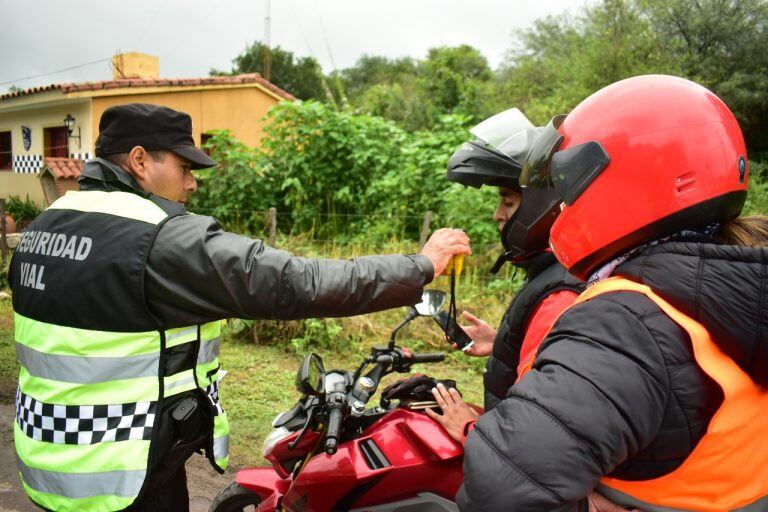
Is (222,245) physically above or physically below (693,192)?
below

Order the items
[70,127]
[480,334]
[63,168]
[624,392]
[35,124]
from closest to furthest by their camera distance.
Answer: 1. [624,392]
2. [480,334]
3. [63,168]
4. [70,127]
5. [35,124]

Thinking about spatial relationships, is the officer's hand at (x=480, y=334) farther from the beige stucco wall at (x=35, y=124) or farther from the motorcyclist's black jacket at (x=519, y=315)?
the beige stucco wall at (x=35, y=124)

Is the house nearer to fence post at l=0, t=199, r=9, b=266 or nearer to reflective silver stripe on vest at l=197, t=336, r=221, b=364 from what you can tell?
fence post at l=0, t=199, r=9, b=266

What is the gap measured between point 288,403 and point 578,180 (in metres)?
4.09

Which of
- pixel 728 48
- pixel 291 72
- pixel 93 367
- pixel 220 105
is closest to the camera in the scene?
pixel 93 367

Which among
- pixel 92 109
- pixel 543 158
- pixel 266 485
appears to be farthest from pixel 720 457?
pixel 92 109

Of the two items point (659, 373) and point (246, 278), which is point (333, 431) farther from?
point (659, 373)

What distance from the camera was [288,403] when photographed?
16.3 feet

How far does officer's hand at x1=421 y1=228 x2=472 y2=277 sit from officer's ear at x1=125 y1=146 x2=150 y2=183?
41.9 inches

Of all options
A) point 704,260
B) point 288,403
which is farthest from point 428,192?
point 704,260

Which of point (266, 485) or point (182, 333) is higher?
point (182, 333)

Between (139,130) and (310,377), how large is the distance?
108 centimetres

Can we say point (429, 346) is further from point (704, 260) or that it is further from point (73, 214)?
→ point (704, 260)

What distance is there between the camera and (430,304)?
2186 millimetres
